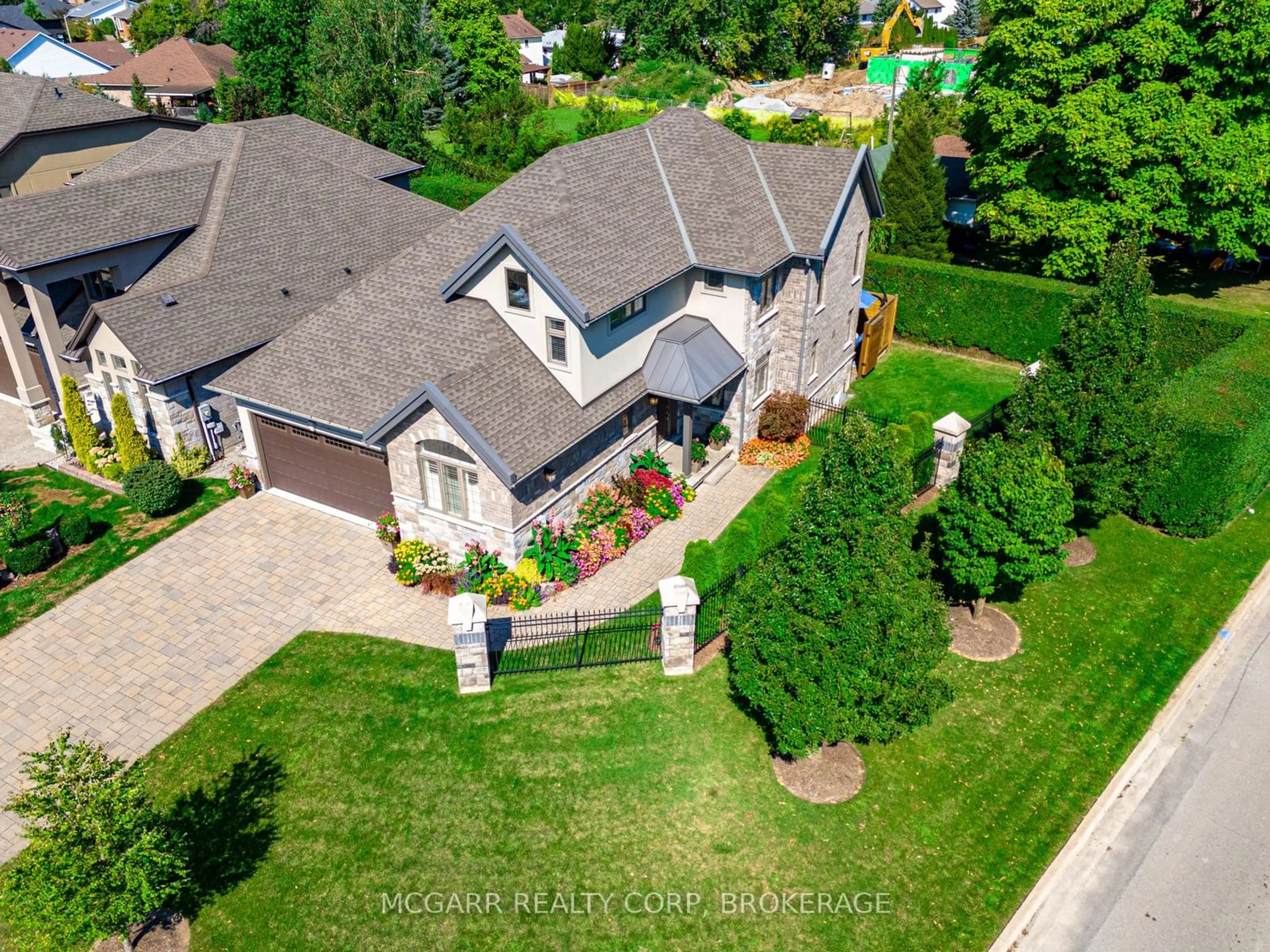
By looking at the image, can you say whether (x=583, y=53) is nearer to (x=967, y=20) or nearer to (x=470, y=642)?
(x=967, y=20)

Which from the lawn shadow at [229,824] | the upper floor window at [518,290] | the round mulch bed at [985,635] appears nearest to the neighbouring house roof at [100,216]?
the upper floor window at [518,290]

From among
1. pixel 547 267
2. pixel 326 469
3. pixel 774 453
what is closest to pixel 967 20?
pixel 774 453

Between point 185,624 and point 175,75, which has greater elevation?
point 175,75

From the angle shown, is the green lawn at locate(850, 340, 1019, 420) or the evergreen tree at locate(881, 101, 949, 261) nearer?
the green lawn at locate(850, 340, 1019, 420)

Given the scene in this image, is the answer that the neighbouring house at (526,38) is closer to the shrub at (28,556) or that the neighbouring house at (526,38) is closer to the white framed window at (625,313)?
the white framed window at (625,313)

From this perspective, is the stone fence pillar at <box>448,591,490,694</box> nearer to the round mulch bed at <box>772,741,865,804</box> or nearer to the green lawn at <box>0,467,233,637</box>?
the round mulch bed at <box>772,741,865,804</box>

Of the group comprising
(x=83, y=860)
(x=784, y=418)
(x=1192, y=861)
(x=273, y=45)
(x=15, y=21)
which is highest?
(x=273, y=45)

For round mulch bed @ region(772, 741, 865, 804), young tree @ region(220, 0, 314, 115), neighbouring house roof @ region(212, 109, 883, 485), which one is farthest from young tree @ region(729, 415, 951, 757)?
young tree @ region(220, 0, 314, 115)
